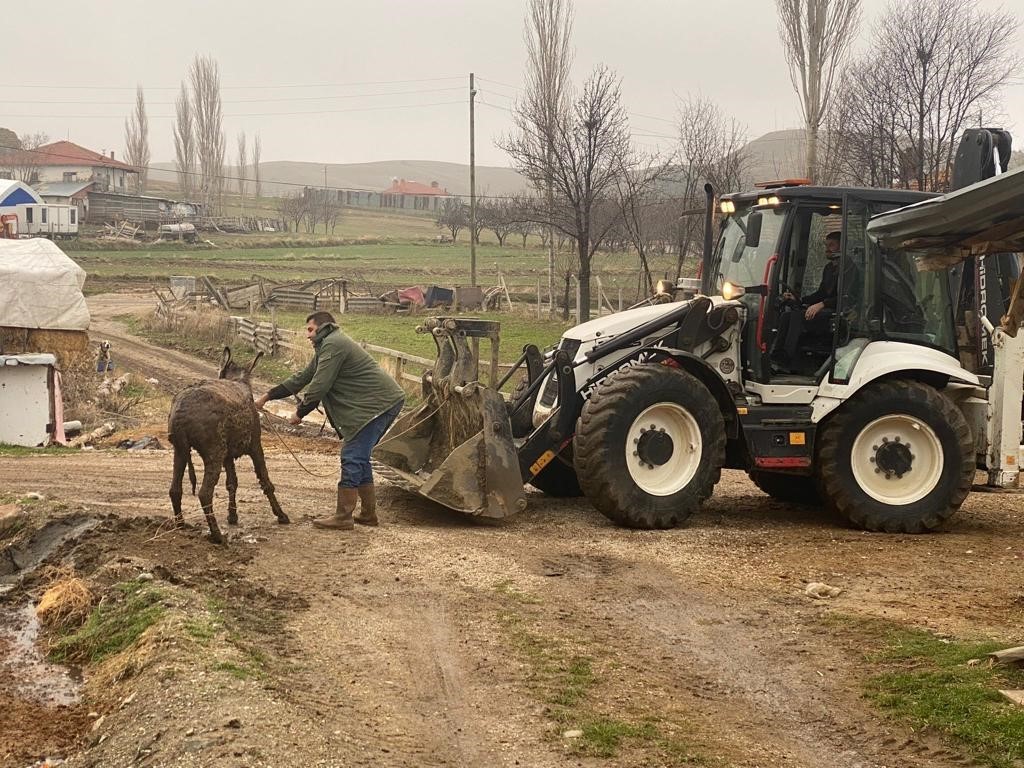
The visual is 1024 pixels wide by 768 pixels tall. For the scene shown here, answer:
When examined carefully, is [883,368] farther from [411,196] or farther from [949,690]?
[411,196]

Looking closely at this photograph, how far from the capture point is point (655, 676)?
6.15 metres

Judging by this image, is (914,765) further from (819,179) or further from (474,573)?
(819,179)

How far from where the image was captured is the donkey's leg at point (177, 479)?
8664 millimetres

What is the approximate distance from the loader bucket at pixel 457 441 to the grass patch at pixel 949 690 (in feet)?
11.1

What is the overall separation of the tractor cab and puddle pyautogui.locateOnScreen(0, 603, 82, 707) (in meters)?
5.92

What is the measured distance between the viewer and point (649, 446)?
368 inches

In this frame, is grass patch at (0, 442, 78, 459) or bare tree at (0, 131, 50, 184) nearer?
grass patch at (0, 442, 78, 459)

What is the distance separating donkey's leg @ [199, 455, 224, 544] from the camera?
8.44 metres

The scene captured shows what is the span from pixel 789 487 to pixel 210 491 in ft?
18.4

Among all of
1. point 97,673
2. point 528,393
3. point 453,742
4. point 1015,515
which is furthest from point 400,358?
point 453,742

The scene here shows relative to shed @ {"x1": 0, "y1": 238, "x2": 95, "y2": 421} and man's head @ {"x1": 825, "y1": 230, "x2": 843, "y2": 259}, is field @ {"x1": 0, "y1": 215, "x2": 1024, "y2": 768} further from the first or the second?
shed @ {"x1": 0, "y1": 238, "x2": 95, "y2": 421}

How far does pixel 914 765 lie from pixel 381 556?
437cm

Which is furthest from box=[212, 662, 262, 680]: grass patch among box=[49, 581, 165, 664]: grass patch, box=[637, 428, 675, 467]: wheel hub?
box=[637, 428, 675, 467]: wheel hub

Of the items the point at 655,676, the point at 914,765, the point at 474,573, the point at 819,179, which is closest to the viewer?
the point at 914,765
